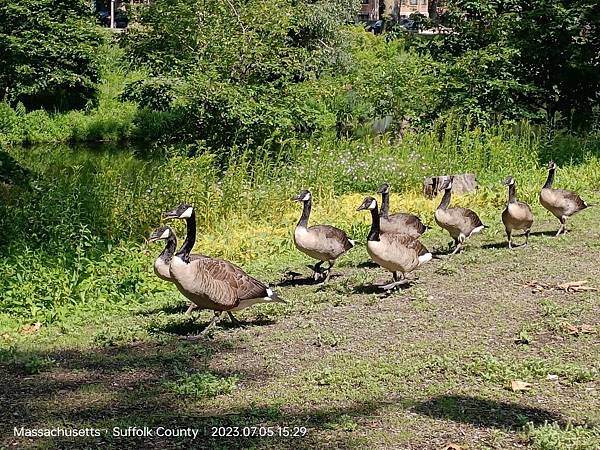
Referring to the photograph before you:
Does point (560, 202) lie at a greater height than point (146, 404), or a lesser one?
greater

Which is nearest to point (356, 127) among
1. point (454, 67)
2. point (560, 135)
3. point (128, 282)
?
point (454, 67)

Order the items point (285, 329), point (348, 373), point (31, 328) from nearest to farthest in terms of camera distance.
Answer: point (348, 373) < point (285, 329) < point (31, 328)

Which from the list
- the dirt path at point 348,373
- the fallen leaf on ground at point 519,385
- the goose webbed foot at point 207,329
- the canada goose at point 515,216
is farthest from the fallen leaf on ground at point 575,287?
the goose webbed foot at point 207,329

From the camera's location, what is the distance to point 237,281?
23.0 feet

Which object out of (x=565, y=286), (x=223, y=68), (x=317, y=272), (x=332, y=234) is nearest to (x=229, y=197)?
(x=317, y=272)

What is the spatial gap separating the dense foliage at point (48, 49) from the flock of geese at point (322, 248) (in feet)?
75.8

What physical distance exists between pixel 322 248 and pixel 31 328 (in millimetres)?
3271

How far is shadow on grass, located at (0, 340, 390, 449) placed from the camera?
457cm

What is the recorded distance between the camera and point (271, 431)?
469cm

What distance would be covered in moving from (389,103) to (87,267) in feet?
36.9

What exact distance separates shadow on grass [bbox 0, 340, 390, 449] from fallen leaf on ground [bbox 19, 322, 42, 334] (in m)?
0.88

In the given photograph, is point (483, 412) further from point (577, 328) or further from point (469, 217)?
point (469, 217)

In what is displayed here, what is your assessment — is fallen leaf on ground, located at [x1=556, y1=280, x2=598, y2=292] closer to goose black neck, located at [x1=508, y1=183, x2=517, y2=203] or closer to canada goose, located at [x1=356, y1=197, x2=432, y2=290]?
canada goose, located at [x1=356, y1=197, x2=432, y2=290]

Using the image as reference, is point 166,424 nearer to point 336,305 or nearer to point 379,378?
point 379,378
